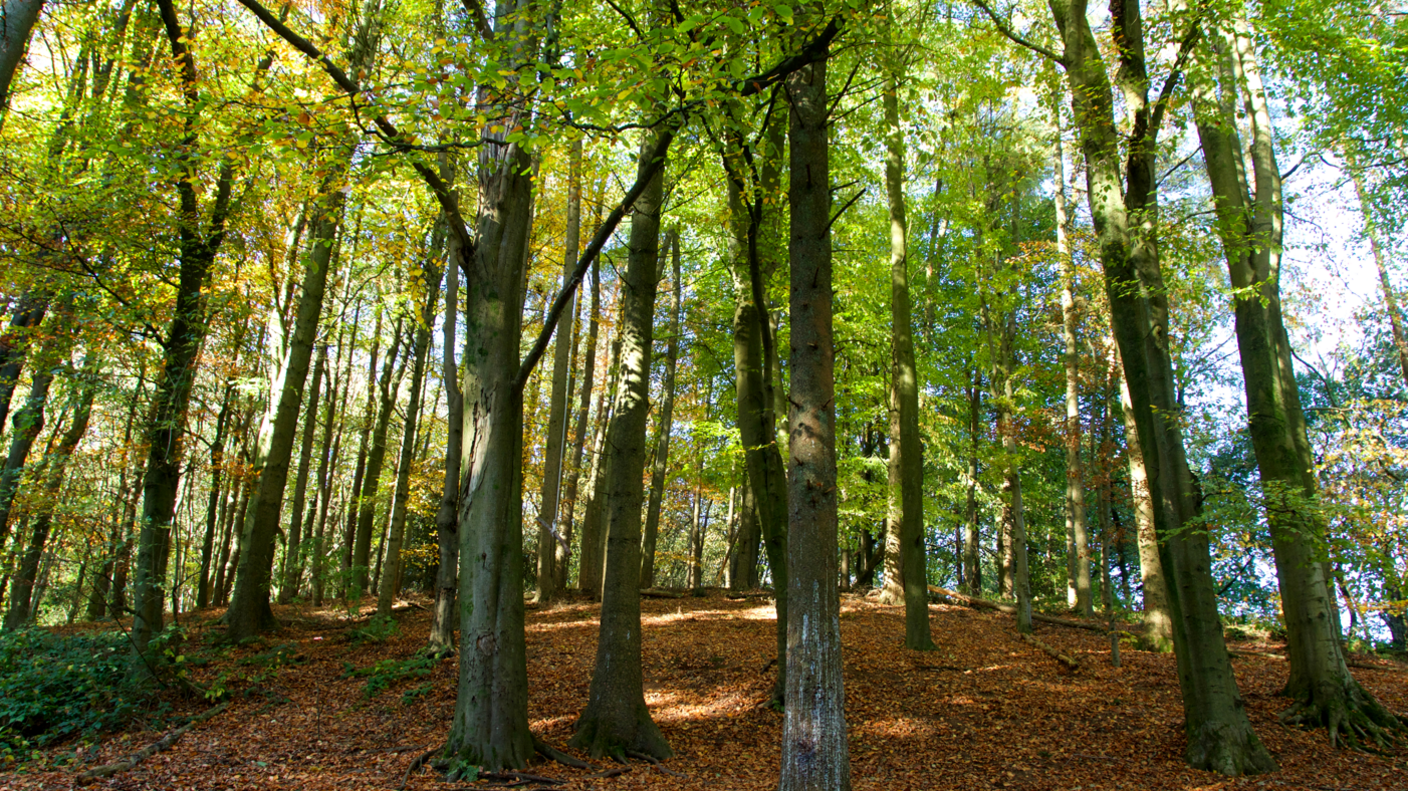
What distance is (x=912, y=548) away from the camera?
9734 mm

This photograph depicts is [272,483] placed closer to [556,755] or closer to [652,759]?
[556,755]

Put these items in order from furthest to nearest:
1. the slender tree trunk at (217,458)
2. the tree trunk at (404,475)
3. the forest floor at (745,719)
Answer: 1. the tree trunk at (404,475)
2. the slender tree trunk at (217,458)
3. the forest floor at (745,719)

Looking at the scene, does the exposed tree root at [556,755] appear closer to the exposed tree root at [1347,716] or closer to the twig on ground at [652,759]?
the twig on ground at [652,759]

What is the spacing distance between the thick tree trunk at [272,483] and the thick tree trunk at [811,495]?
7680mm

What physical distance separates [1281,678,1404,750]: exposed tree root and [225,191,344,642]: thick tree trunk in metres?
12.9

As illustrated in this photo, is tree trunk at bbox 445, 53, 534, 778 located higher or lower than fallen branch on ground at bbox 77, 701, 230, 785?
higher

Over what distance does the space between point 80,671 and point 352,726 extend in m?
2.74

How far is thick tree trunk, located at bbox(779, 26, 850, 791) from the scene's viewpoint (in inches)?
154

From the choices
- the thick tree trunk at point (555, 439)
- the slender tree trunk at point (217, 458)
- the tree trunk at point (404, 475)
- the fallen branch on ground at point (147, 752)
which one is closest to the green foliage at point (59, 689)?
the fallen branch on ground at point (147, 752)

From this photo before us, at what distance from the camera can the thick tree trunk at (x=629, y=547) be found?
5590 millimetres

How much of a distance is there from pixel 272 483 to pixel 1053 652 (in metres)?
11.9

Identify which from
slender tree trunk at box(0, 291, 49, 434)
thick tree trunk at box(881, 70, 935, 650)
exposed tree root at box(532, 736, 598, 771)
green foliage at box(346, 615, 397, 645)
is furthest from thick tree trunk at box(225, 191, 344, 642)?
thick tree trunk at box(881, 70, 935, 650)

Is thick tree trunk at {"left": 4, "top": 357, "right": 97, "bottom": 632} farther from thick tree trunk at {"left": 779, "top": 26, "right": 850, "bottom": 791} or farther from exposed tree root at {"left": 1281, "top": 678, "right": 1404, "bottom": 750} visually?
exposed tree root at {"left": 1281, "top": 678, "right": 1404, "bottom": 750}

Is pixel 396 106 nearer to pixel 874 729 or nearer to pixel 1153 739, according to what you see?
pixel 874 729
